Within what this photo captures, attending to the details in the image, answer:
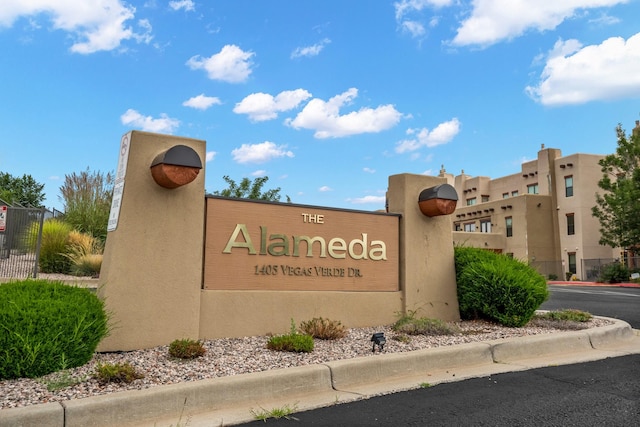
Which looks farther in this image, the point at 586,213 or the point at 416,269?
the point at 586,213

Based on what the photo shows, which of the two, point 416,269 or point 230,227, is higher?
point 230,227

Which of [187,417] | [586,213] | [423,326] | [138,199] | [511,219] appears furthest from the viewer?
[511,219]

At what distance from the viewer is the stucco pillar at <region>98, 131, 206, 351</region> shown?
22.9 ft

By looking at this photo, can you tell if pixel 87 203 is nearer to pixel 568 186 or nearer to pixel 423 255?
pixel 423 255

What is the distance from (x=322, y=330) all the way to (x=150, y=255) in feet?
9.02

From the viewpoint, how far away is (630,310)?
15.1 m

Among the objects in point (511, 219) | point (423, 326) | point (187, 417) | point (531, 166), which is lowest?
point (187, 417)

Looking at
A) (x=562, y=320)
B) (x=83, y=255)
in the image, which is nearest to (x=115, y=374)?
(x=83, y=255)

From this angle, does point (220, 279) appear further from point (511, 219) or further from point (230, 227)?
point (511, 219)

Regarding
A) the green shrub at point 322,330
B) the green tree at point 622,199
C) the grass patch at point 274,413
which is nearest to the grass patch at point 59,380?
the grass patch at point 274,413

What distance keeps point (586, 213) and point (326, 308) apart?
36.9 meters

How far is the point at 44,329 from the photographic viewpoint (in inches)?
211

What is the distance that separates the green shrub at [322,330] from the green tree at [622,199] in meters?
31.9

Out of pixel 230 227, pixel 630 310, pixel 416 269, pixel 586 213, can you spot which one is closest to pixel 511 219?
pixel 586 213
